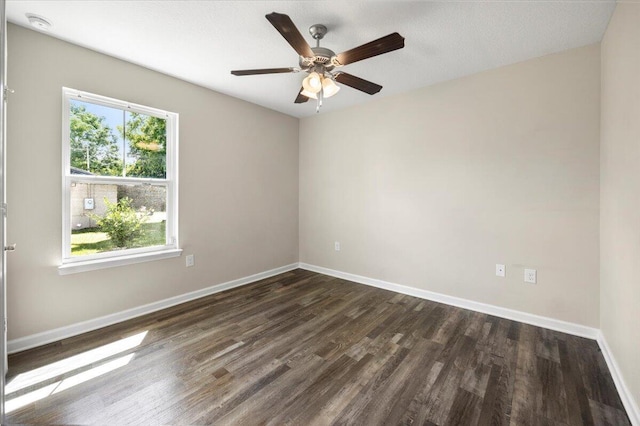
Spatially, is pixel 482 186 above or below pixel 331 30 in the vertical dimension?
below

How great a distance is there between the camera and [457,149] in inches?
119

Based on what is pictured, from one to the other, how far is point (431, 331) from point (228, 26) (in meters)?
3.06

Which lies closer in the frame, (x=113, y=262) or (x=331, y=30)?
(x=331, y=30)

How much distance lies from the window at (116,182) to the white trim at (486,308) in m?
2.44

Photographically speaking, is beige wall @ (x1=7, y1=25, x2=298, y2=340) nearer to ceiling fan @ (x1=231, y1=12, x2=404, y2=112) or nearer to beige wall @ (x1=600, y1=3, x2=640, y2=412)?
ceiling fan @ (x1=231, y1=12, x2=404, y2=112)

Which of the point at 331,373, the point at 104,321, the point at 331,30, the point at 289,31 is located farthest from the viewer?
the point at 104,321

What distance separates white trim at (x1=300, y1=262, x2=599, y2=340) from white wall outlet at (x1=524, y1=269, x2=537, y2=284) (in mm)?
322

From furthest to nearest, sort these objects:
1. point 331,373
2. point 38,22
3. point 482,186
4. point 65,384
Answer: point 482,186 < point 38,22 < point 331,373 < point 65,384

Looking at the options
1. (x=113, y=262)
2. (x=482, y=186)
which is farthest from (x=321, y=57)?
(x=113, y=262)

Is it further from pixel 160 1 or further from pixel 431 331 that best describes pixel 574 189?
pixel 160 1

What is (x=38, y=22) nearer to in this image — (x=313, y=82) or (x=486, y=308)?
(x=313, y=82)

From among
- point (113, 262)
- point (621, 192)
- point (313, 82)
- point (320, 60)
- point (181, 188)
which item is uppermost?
point (320, 60)

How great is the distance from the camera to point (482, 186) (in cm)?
288

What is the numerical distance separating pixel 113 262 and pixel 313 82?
244 centimetres
